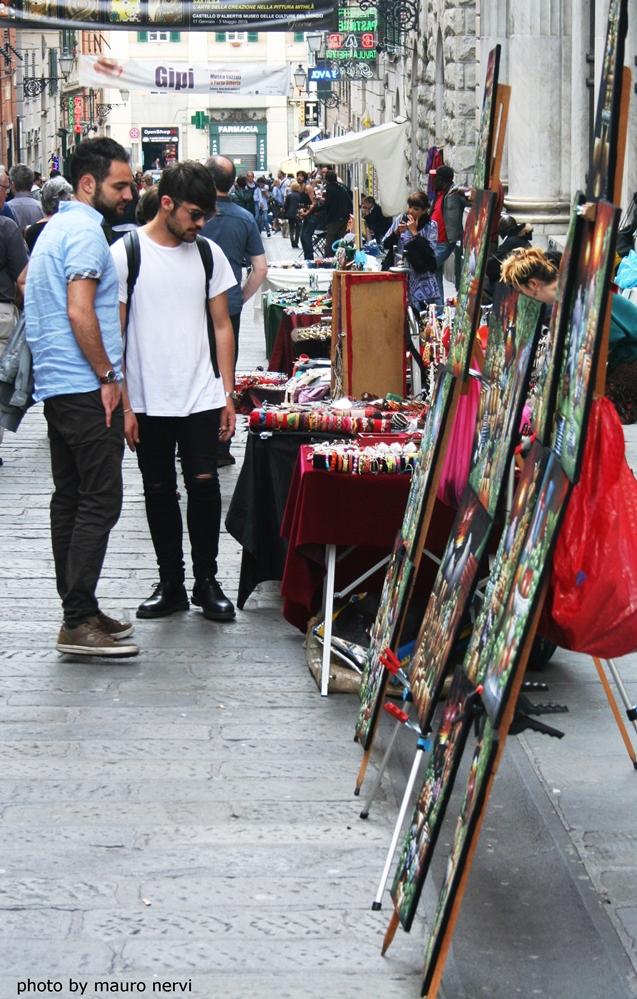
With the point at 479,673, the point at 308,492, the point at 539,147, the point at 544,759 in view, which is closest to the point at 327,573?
the point at 308,492

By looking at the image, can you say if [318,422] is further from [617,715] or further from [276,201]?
[276,201]

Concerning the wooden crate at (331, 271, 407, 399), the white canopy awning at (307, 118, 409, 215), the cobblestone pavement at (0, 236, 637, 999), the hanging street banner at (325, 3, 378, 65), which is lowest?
the cobblestone pavement at (0, 236, 637, 999)

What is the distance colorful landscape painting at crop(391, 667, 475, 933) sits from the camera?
3.04 m

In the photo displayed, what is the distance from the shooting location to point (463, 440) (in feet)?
16.2

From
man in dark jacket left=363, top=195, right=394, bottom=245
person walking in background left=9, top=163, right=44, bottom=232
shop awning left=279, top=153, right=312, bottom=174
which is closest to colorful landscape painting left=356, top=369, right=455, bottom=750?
person walking in background left=9, top=163, right=44, bottom=232

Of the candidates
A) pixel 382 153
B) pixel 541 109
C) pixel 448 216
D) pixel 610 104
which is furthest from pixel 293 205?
pixel 610 104

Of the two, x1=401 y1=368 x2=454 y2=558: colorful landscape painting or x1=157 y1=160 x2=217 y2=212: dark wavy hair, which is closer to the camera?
x1=401 y1=368 x2=454 y2=558: colorful landscape painting

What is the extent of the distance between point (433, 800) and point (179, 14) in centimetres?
1377

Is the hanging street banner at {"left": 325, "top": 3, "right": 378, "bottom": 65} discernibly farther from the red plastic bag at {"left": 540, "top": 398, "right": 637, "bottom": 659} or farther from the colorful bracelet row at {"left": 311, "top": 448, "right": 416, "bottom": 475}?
the red plastic bag at {"left": 540, "top": 398, "right": 637, "bottom": 659}

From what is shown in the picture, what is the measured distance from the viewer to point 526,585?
111 inches

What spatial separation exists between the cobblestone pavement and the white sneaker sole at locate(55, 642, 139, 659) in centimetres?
5

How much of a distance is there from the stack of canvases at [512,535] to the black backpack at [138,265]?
2369 millimetres

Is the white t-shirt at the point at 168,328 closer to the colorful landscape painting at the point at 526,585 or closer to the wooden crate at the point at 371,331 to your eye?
the wooden crate at the point at 371,331

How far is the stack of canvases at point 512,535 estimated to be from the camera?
2.68 metres
